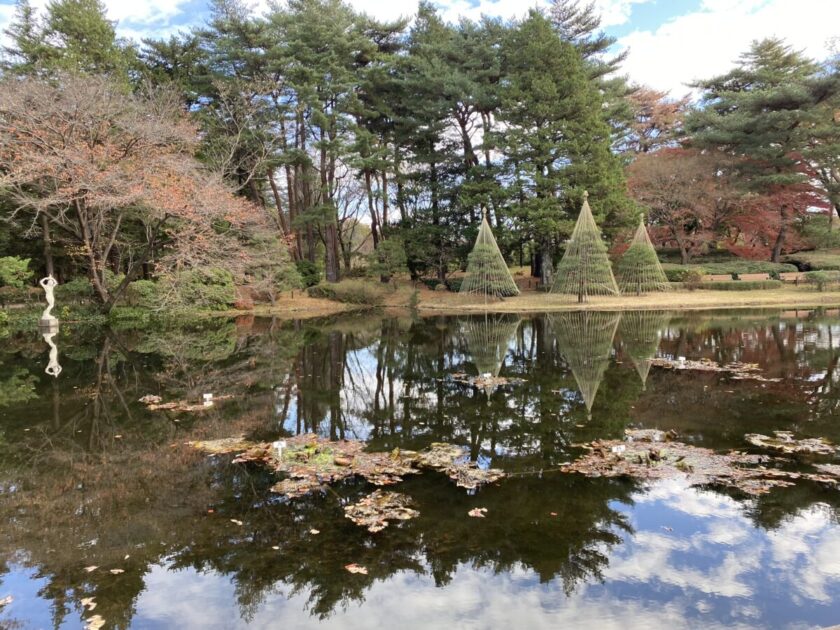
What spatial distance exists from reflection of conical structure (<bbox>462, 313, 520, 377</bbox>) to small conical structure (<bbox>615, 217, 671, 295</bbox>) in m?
6.55

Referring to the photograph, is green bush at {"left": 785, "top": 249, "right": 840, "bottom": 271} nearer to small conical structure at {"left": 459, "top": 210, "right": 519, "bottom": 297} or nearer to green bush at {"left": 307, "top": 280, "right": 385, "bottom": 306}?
small conical structure at {"left": 459, "top": 210, "right": 519, "bottom": 297}

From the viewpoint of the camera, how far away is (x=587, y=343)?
12.8 metres

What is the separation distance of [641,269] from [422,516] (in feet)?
69.1

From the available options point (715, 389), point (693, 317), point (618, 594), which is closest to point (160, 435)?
point (618, 594)

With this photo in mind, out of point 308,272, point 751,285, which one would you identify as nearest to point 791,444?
point 751,285

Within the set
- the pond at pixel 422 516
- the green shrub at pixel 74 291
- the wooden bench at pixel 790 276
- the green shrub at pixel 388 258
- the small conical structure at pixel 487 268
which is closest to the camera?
the pond at pixel 422 516

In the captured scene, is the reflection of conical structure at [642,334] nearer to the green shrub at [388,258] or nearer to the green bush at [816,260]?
the green shrub at [388,258]

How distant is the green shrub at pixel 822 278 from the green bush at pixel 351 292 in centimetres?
1865

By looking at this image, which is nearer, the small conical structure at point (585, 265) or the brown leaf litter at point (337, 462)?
the brown leaf litter at point (337, 462)

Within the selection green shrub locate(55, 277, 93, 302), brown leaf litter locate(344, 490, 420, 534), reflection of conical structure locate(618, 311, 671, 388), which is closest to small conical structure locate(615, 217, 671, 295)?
reflection of conical structure locate(618, 311, 671, 388)

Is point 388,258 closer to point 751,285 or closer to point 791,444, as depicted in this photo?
point 751,285

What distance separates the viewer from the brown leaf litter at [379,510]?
419 cm

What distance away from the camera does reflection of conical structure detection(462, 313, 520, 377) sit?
1073cm

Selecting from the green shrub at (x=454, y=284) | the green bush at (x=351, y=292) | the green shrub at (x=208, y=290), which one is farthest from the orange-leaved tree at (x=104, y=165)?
the green shrub at (x=454, y=284)
